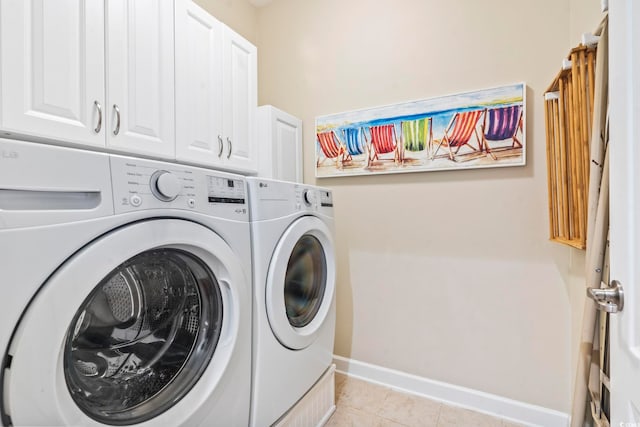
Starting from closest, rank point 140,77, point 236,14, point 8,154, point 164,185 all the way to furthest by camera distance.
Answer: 1. point 8,154
2. point 164,185
3. point 140,77
4. point 236,14

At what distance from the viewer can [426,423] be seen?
146cm

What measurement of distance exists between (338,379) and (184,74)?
189 centimetres

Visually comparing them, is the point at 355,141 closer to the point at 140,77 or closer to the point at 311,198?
the point at 311,198

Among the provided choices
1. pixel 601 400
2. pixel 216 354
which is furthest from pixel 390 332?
pixel 216 354

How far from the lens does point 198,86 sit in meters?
1.31

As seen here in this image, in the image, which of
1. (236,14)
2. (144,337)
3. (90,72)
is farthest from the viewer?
(236,14)

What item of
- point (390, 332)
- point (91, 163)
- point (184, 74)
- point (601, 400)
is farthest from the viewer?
point (390, 332)

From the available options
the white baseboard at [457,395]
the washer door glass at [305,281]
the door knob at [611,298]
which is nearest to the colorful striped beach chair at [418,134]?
the washer door glass at [305,281]

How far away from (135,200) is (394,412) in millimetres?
1610

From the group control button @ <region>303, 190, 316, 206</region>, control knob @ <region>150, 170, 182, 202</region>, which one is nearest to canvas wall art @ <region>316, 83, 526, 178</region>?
control button @ <region>303, 190, 316, 206</region>

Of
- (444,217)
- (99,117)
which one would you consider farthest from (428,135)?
(99,117)

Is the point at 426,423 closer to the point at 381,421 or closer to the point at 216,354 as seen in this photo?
the point at 381,421

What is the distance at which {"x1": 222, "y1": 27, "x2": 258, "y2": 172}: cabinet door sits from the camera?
147 centimetres

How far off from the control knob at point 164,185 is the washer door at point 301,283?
1.40ft
